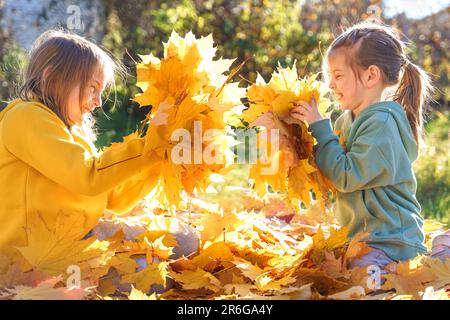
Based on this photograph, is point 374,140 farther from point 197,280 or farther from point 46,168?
point 46,168

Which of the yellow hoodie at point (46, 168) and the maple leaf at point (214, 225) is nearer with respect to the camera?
the yellow hoodie at point (46, 168)

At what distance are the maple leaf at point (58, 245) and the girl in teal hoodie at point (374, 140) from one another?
87 cm

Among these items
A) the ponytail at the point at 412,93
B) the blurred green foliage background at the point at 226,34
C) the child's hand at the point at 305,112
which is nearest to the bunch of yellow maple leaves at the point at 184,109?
the child's hand at the point at 305,112

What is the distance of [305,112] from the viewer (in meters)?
2.45

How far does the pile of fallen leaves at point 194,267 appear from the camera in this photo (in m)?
2.19

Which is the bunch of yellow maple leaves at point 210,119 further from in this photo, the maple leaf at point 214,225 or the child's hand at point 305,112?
the maple leaf at point 214,225

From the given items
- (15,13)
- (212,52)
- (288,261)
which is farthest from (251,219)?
(15,13)

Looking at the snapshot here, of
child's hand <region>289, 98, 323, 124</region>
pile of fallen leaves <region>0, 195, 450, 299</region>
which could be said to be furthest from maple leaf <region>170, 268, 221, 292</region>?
child's hand <region>289, 98, 323, 124</region>

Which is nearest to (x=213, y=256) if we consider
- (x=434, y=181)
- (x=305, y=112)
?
(x=305, y=112)

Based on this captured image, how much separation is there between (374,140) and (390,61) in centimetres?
38

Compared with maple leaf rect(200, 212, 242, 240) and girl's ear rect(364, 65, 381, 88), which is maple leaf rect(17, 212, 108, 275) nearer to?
maple leaf rect(200, 212, 242, 240)

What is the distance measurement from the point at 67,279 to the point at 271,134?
86 cm

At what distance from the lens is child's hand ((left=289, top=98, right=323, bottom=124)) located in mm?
2447

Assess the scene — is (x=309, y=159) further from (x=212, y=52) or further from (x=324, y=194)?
(x=212, y=52)
